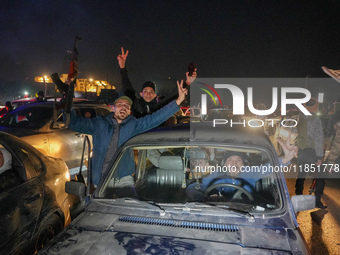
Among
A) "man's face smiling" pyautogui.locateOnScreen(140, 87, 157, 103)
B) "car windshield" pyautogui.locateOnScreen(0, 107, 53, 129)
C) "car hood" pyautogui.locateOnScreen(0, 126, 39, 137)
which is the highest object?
"man's face smiling" pyautogui.locateOnScreen(140, 87, 157, 103)

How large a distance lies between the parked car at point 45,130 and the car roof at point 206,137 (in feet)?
11.1

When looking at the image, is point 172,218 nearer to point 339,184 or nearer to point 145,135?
point 145,135

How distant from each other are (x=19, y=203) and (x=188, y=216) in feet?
5.74

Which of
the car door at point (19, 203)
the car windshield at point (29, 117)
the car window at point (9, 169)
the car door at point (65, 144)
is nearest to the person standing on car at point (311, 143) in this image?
the car door at point (19, 203)

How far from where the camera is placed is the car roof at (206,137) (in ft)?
8.15

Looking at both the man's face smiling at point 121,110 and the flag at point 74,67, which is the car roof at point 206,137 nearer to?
the man's face smiling at point 121,110

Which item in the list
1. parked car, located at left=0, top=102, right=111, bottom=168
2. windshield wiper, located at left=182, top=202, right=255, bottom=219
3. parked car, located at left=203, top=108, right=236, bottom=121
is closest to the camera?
windshield wiper, located at left=182, top=202, right=255, bottom=219

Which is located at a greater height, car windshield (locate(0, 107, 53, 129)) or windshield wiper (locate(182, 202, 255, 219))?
car windshield (locate(0, 107, 53, 129))

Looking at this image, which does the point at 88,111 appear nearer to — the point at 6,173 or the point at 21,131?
the point at 21,131

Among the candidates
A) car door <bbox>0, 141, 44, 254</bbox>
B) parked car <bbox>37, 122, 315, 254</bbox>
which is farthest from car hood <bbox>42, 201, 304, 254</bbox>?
car door <bbox>0, 141, 44, 254</bbox>

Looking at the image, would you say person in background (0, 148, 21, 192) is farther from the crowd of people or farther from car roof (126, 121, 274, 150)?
car roof (126, 121, 274, 150)

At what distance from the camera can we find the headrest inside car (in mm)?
3185

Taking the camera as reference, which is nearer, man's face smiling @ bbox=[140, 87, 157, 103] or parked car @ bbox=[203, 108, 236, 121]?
man's face smiling @ bbox=[140, 87, 157, 103]

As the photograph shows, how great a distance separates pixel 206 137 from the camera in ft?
8.52
